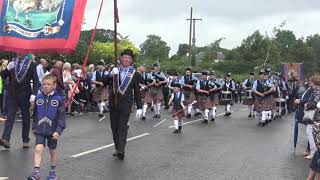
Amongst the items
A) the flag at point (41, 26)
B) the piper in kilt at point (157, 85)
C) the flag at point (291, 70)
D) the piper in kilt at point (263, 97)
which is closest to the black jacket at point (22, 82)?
the flag at point (41, 26)

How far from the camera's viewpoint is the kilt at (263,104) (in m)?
19.5

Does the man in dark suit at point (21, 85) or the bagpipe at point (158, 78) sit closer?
the man in dark suit at point (21, 85)

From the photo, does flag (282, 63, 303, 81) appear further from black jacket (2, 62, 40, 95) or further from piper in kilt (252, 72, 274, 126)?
black jacket (2, 62, 40, 95)

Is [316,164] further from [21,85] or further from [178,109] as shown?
[178,109]

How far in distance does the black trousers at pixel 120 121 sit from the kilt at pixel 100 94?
9752mm

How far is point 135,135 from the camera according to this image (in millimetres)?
14320

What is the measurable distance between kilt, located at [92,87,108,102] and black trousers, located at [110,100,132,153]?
32.0 ft

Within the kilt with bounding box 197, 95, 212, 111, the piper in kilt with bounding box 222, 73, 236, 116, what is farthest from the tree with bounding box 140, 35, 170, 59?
the kilt with bounding box 197, 95, 212, 111

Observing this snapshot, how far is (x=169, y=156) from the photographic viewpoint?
10.8 meters

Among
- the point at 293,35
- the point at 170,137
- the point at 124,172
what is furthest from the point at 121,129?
the point at 293,35

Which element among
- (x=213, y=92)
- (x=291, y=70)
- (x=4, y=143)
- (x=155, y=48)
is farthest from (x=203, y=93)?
(x=155, y=48)

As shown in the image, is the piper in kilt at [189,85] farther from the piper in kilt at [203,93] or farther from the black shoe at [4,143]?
the black shoe at [4,143]

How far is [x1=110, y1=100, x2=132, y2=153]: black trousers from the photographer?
33.6ft

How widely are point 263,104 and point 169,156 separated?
940cm
